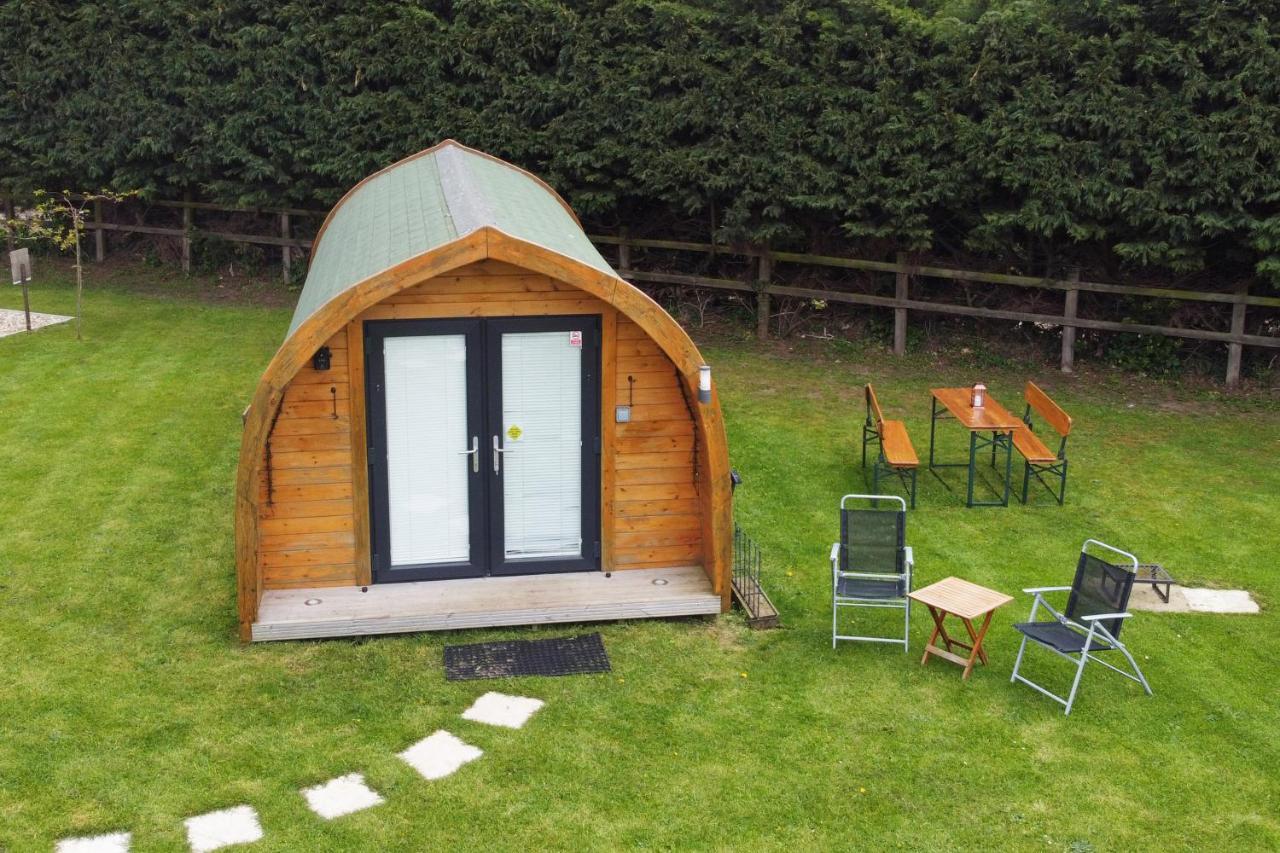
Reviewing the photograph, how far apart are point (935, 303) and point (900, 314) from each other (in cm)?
53

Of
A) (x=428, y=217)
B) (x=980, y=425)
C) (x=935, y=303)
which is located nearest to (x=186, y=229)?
(x=935, y=303)

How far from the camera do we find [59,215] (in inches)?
901

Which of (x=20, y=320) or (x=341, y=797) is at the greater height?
(x=20, y=320)

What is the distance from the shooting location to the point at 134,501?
12062 mm

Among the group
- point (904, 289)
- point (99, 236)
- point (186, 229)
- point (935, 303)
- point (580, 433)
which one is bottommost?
point (580, 433)

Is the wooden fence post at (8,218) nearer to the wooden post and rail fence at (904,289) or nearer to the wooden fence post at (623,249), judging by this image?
the wooden post and rail fence at (904,289)

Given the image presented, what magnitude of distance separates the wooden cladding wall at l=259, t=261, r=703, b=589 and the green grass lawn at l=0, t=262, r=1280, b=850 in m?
0.81

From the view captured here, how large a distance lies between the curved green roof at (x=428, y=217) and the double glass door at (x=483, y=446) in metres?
0.66

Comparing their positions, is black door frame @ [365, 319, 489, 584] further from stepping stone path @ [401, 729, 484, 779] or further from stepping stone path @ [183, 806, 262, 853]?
stepping stone path @ [183, 806, 262, 853]

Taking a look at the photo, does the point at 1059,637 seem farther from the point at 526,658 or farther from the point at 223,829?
the point at 223,829

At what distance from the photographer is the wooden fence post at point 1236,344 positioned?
610 inches

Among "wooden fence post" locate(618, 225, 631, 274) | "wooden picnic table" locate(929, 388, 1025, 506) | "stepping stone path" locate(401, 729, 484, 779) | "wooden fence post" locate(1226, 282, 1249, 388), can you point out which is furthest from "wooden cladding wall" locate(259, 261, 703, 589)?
"wooden fence post" locate(618, 225, 631, 274)

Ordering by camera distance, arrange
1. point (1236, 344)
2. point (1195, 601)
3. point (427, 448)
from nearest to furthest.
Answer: point (427, 448) → point (1195, 601) → point (1236, 344)

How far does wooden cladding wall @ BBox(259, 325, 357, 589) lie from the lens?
9297mm
